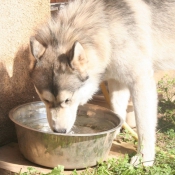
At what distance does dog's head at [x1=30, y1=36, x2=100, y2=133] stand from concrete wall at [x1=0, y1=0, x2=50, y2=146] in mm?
459

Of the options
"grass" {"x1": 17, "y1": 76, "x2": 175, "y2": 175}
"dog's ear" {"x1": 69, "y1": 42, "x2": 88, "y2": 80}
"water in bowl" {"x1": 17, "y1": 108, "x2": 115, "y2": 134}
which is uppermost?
"dog's ear" {"x1": 69, "y1": 42, "x2": 88, "y2": 80}

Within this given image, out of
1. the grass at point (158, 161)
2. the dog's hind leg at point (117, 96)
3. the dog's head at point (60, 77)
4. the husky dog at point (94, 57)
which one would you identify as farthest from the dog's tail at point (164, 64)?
the dog's head at point (60, 77)

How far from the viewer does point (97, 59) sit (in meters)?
3.46

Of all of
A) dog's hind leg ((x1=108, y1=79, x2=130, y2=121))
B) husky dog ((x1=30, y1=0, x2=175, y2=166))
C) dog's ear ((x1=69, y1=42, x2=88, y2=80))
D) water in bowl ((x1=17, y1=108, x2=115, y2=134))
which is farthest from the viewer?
dog's hind leg ((x1=108, y1=79, x2=130, y2=121))

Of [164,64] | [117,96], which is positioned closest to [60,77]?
[117,96]

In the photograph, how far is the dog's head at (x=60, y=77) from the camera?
3207 mm

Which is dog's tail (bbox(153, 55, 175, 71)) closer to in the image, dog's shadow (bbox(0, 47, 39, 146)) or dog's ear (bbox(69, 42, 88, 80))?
dog's ear (bbox(69, 42, 88, 80))

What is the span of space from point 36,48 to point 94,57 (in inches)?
21.0

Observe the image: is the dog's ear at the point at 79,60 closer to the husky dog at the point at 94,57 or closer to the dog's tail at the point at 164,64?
the husky dog at the point at 94,57

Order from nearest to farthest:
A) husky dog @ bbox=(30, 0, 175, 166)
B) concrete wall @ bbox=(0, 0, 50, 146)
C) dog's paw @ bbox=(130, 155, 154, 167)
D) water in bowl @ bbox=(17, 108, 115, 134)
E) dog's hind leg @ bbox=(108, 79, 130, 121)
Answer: husky dog @ bbox=(30, 0, 175, 166) < dog's paw @ bbox=(130, 155, 154, 167) < concrete wall @ bbox=(0, 0, 50, 146) < water in bowl @ bbox=(17, 108, 115, 134) < dog's hind leg @ bbox=(108, 79, 130, 121)

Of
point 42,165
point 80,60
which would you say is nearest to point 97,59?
point 80,60

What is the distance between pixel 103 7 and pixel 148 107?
41.6 inches

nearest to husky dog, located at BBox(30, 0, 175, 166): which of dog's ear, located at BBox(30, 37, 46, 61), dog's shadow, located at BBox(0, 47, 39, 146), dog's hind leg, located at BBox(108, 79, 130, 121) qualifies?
dog's ear, located at BBox(30, 37, 46, 61)

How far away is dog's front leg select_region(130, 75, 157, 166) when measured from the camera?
3.60 m
